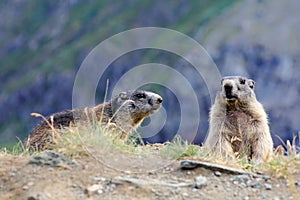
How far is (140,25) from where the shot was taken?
16950 cm

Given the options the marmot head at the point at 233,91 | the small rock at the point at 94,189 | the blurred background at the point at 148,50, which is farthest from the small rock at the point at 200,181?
the blurred background at the point at 148,50

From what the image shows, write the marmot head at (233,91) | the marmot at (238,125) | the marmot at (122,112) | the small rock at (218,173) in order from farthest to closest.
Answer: the marmot at (122,112), the marmot head at (233,91), the marmot at (238,125), the small rock at (218,173)

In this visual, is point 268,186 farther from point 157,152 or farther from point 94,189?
point 94,189

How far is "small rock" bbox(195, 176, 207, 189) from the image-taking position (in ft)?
31.7

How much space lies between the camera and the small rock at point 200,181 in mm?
9648

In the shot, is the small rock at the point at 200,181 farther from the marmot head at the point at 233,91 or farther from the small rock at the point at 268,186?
the marmot head at the point at 233,91

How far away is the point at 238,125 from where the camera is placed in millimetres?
12703

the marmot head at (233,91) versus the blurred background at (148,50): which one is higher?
the blurred background at (148,50)

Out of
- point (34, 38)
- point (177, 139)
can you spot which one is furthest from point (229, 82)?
point (34, 38)

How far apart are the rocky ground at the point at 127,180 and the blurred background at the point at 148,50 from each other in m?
65.1

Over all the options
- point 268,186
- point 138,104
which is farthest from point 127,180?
point 138,104

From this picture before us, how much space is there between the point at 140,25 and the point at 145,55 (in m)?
21.7

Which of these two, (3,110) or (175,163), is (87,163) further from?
(3,110)

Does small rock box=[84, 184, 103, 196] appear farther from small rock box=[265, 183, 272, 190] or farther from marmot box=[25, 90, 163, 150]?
marmot box=[25, 90, 163, 150]
